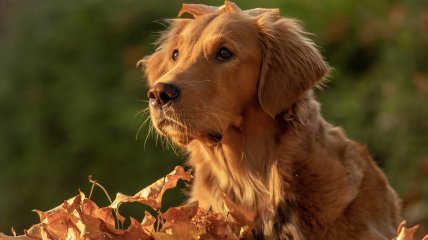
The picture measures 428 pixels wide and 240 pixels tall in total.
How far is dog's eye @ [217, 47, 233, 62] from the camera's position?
15.2 feet

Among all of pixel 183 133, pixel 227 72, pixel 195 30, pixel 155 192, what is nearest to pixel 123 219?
pixel 155 192

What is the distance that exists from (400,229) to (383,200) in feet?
2.94

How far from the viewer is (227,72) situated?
458cm

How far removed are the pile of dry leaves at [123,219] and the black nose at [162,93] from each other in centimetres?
33

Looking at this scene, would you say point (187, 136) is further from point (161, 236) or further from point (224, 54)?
point (161, 236)

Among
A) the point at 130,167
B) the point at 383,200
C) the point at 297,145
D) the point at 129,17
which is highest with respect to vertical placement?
the point at 297,145

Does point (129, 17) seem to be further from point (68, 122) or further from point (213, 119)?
point (213, 119)

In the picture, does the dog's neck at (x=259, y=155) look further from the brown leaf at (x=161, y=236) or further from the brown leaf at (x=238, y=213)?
the brown leaf at (x=161, y=236)

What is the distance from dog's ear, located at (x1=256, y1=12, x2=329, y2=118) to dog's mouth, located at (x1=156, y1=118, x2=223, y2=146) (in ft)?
0.86

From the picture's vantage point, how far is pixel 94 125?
949 cm

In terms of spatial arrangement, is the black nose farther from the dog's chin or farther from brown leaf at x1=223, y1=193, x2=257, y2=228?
brown leaf at x1=223, y1=193, x2=257, y2=228

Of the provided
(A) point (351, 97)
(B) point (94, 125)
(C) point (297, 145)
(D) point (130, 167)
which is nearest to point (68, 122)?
(B) point (94, 125)

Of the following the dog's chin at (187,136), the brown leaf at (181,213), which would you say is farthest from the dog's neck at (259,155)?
the brown leaf at (181,213)

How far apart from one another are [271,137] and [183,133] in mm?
509
